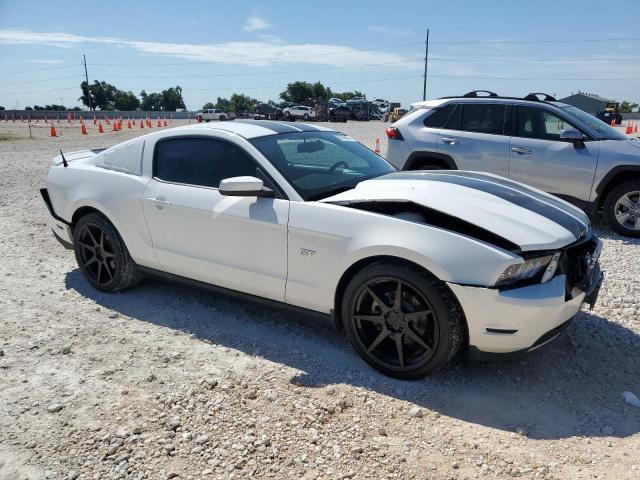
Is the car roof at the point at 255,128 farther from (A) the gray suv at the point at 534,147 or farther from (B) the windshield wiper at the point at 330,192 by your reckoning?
(A) the gray suv at the point at 534,147

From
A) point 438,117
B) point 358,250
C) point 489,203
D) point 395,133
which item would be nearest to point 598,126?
point 438,117

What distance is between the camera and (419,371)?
125 inches

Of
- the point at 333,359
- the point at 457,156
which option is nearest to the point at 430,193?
the point at 333,359

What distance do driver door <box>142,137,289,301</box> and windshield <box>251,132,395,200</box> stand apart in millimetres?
189

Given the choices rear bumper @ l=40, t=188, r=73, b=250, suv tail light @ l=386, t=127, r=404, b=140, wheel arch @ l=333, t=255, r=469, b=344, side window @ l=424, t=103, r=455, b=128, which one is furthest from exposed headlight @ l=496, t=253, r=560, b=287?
suv tail light @ l=386, t=127, r=404, b=140

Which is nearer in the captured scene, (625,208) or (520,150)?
(625,208)

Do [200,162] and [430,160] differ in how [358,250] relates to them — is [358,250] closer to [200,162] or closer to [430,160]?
[200,162]

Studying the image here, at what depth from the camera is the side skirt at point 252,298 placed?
3553mm

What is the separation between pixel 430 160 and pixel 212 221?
4705 millimetres

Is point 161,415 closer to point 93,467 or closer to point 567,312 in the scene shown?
point 93,467

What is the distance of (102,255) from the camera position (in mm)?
4699

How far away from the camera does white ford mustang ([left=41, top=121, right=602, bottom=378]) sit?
297 cm

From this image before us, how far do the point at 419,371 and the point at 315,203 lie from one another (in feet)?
4.17

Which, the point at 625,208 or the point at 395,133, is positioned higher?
the point at 395,133
